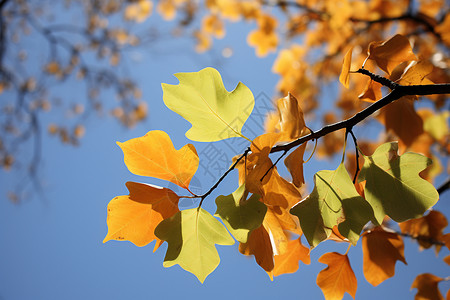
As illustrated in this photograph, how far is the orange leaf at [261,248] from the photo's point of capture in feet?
1.07

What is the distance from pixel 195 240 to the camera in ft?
1.02

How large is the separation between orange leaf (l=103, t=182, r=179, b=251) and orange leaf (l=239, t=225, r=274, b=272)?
9 cm

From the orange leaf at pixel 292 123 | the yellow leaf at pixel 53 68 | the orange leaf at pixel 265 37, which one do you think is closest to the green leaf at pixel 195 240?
→ the orange leaf at pixel 292 123

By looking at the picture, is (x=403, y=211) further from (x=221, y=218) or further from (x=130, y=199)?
(x=130, y=199)

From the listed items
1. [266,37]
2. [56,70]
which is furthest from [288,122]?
[56,70]

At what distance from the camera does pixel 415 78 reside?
36cm

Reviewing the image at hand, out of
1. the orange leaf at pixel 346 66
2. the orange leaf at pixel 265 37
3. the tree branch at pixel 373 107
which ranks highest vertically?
the orange leaf at pixel 265 37

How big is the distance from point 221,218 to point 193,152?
0.08 m

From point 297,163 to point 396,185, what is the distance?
0.31ft

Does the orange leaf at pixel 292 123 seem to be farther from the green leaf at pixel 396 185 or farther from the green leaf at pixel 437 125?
the green leaf at pixel 437 125

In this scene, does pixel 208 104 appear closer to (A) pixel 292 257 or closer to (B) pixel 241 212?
(B) pixel 241 212

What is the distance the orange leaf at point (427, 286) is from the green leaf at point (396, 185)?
0.36 meters

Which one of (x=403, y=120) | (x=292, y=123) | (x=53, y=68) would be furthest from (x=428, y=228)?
(x=53, y=68)

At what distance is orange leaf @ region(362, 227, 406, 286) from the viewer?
1.40ft
